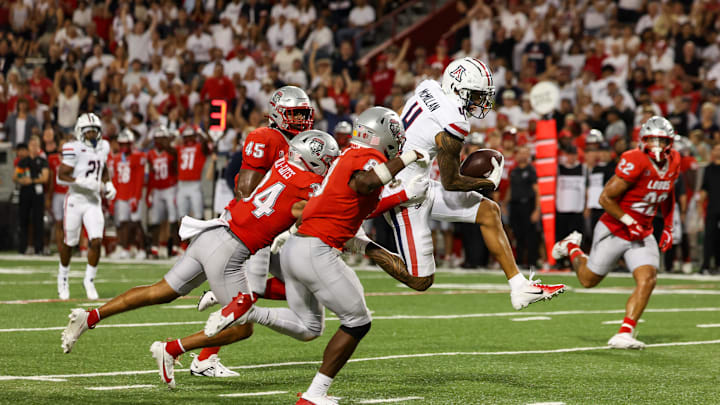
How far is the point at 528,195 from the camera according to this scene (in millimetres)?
16266

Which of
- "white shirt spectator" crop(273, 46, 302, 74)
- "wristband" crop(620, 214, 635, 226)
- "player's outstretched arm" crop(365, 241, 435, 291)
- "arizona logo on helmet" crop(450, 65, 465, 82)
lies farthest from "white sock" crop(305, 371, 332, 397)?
"white shirt spectator" crop(273, 46, 302, 74)

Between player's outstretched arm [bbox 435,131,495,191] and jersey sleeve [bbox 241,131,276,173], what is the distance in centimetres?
121

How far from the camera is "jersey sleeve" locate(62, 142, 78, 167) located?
1141 centimetres

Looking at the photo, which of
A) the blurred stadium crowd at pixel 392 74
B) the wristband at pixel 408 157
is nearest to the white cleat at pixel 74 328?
the wristband at pixel 408 157

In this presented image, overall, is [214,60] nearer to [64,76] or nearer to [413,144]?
[64,76]

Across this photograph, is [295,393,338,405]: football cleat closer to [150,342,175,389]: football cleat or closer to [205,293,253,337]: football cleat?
[205,293,253,337]: football cleat

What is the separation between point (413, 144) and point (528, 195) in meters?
9.32

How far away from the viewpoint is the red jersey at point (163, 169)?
59.8 feet

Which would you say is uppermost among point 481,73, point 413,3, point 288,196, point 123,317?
point 413,3

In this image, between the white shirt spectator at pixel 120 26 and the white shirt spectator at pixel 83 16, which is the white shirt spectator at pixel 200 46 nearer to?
the white shirt spectator at pixel 120 26

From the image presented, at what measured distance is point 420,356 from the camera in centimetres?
768

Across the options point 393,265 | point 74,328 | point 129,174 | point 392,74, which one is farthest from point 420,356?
point 392,74

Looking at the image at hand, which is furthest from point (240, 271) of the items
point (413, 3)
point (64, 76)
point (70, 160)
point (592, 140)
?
point (413, 3)

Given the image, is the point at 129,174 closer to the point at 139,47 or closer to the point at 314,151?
the point at 139,47
